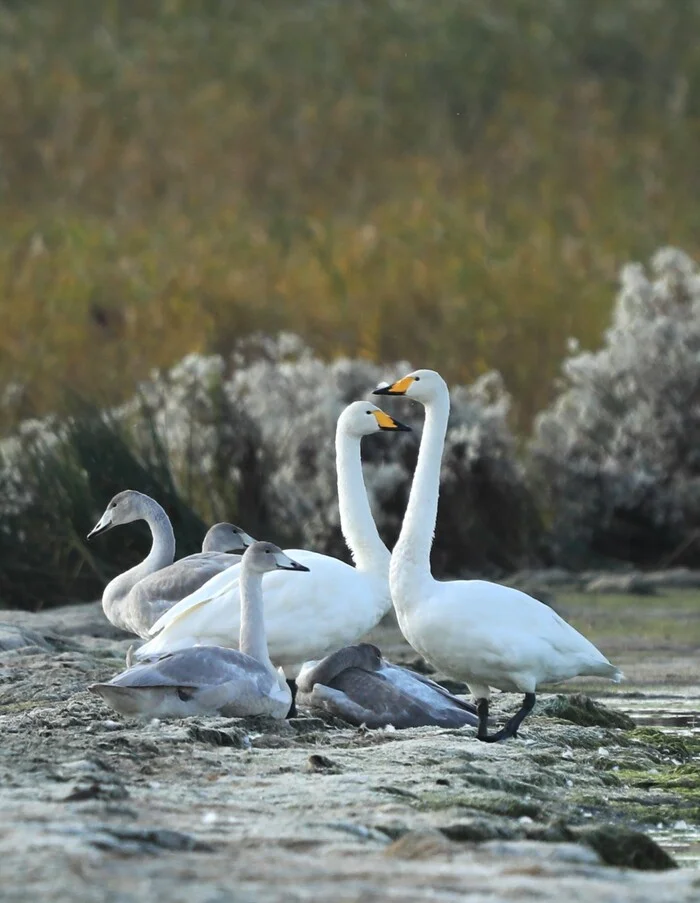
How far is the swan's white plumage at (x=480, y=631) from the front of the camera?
884cm

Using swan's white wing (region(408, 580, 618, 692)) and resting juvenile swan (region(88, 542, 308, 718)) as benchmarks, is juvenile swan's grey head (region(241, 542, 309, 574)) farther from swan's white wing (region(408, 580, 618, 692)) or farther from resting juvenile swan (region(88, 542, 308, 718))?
swan's white wing (region(408, 580, 618, 692))

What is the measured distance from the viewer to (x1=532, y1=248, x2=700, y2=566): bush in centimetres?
1933

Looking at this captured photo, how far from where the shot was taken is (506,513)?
1897 centimetres

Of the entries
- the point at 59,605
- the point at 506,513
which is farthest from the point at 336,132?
the point at 59,605

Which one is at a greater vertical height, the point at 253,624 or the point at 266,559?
the point at 266,559

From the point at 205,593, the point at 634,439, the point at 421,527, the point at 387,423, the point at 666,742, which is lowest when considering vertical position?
the point at 666,742

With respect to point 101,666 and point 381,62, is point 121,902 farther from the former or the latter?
Result: point 381,62

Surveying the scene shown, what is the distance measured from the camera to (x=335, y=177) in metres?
41.5

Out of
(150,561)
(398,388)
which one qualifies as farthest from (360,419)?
(150,561)

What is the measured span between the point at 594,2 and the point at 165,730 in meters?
45.7

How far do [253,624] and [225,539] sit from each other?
10.4ft

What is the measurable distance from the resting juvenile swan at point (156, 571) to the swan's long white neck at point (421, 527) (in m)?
1.56

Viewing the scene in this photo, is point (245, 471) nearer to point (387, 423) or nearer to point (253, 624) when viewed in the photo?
point (387, 423)

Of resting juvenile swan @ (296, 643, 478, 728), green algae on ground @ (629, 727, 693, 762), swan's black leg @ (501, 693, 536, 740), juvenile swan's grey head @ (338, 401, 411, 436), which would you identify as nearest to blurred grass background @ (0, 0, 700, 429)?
juvenile swan's grey head @ (338, 401, 411, 436)
